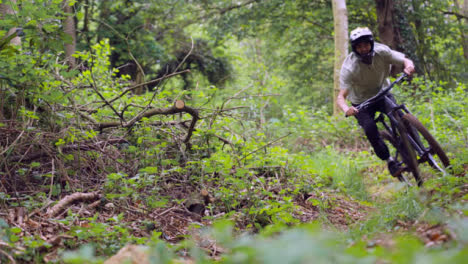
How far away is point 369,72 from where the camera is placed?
18.8ft

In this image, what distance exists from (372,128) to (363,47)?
1084mm

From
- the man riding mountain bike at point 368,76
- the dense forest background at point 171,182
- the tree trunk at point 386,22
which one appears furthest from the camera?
the tree trunk at point 386,22

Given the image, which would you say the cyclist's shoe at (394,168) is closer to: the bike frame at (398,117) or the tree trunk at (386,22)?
the bike frame at (398,117)

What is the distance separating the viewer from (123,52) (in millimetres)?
15531

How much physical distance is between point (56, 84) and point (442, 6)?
14.2 meters

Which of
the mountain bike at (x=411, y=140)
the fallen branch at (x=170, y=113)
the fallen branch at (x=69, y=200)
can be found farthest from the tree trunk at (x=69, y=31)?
the mountain bike at (x=411, y=140)

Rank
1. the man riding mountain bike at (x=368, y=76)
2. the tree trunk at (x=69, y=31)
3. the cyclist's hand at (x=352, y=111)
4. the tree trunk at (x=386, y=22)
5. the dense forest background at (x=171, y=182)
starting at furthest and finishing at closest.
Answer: the tree trunk at (x=386, y=22), the man riding mountain bike at (x=368, y=76), the cyclist's hand at (x=352, y=111), the tree trunk at (x=69, y=31), the dense forest background at (x=171, y=182)

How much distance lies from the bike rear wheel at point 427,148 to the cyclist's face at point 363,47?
3.21 ft

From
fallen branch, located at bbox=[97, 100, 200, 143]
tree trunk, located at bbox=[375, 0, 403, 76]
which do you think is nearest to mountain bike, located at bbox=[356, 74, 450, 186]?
fallen branch, located at bbox=[97, 100, 200, 143]

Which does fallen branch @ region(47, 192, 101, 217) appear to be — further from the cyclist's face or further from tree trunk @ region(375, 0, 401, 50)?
tree trunk @ region(375, 0, 401, 50)

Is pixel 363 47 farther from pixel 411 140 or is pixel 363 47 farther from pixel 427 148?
pixel 427 148

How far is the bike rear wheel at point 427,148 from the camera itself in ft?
16.6

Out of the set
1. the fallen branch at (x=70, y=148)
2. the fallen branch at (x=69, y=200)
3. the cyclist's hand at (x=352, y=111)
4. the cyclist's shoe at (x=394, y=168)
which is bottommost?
the cyclist's shoe at (x=394, y=168)

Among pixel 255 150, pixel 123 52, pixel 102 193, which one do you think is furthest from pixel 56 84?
pixel 123 52
